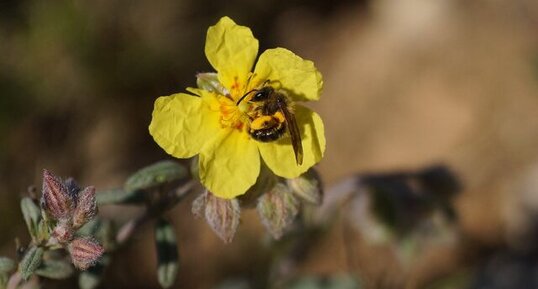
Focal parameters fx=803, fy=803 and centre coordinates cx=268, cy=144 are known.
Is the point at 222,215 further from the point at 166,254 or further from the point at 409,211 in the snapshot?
the point at 409,211

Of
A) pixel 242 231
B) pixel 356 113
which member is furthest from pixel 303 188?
pixel 356 113

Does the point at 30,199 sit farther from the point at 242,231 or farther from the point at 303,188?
the point at 242,231

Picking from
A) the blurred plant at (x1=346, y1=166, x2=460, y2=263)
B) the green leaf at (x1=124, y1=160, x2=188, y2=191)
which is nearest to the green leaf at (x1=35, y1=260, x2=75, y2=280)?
the green leaf at (x1=124, y1=160, x2=188, y2=191)

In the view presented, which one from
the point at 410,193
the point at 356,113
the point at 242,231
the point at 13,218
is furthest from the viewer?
the point at 356,113

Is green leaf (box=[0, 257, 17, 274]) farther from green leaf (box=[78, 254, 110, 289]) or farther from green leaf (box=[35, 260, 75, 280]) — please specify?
green leaf (box=[78, 254, 110, 289])

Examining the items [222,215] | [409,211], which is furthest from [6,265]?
[409,211]

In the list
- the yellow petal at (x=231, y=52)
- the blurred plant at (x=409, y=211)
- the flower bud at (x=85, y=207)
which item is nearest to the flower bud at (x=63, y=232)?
the flower bud at (x=85, y=207)
